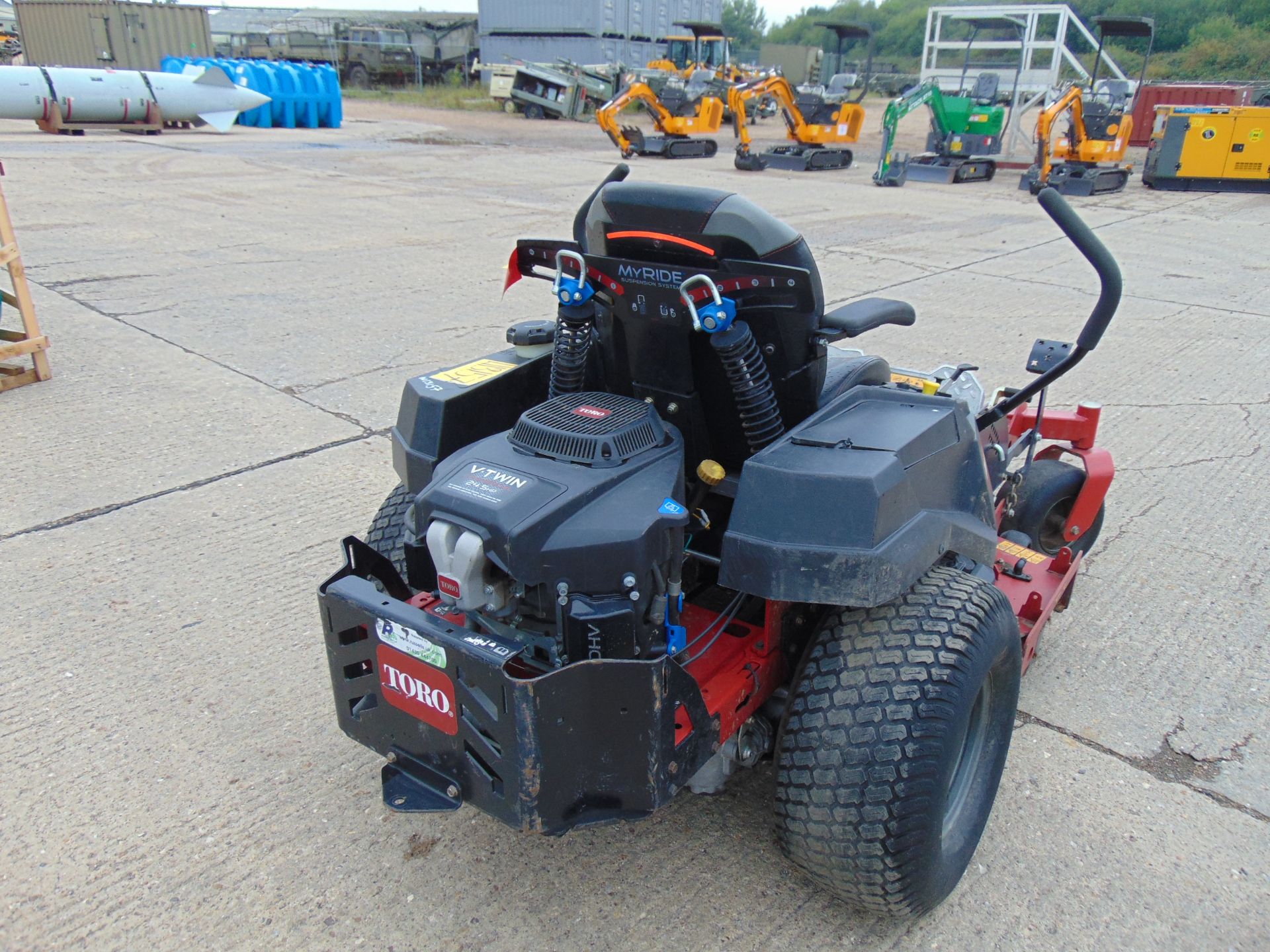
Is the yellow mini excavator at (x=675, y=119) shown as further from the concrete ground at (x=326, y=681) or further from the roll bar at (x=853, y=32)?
the concrete ground at (x=326, y=681)

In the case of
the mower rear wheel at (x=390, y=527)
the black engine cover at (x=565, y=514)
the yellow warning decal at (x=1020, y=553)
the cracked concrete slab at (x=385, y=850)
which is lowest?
the cracked concrete slab at (x=385, y=850)

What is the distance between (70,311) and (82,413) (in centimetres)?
202

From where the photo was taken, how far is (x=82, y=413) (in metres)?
4.72

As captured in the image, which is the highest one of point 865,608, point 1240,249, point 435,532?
point 435,532

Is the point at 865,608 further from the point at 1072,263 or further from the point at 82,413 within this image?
the point at 1072,263

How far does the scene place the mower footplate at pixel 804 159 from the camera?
1562cm

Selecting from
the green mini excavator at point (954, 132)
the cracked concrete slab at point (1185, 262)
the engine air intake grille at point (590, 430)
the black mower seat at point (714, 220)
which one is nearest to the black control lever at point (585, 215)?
the black mower seat at point (714, 220)

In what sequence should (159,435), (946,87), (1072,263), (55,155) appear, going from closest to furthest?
(159,435)
(1072,263)
(55,155)
(946,87)

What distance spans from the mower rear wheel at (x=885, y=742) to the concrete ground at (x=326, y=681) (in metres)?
0.23

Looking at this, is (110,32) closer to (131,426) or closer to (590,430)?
(131,426)

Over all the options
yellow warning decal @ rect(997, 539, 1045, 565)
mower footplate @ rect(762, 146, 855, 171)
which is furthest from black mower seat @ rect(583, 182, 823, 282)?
mower footplate @ rect(762, 146, 855, 171)

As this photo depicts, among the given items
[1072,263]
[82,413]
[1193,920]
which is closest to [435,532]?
[1193,920]

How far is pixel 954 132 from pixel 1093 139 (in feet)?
7.59

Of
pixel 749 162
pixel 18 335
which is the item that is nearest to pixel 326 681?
pixel 18 335
